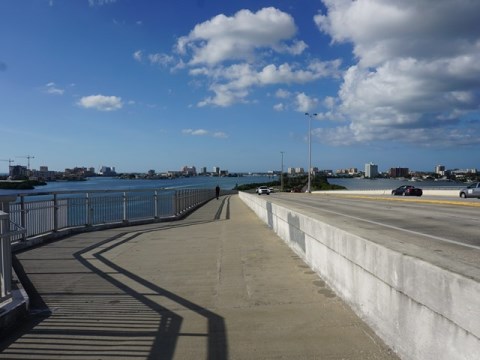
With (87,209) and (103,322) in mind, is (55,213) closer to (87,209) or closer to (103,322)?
(87,209)

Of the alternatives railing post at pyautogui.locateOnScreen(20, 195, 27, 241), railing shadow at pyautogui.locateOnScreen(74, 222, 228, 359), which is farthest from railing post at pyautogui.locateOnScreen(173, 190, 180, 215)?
railing shadow at pyautogui.locateOnScreen(74, 222, 228, 359)

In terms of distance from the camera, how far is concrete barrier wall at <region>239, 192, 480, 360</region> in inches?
138

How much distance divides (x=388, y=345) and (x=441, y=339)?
123 cm

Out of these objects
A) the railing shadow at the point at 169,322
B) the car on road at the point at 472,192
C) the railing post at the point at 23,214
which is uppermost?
the railing post at the point at 23,214

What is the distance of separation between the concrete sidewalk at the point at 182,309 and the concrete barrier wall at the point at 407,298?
0.25m

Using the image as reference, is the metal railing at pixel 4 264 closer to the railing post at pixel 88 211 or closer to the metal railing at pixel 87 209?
the metal railing at pixel 87 209

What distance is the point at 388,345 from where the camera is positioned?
4.95 metres

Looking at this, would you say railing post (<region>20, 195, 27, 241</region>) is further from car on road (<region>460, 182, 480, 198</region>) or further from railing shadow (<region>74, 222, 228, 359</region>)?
car on road (<region>460, 182, 480, 198</region>)

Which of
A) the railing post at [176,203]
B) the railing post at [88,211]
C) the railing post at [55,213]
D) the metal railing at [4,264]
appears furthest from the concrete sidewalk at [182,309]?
the railing post at [176,203]

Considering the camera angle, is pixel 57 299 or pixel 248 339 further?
pixel 57 299

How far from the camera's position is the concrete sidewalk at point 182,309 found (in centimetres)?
520

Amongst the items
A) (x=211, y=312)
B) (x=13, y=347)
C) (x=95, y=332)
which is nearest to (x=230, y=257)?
(x=211, y=312)

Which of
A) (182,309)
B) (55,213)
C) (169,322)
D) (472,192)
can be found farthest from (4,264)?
(472,192)

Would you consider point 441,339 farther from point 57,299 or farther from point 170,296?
point 57,299
